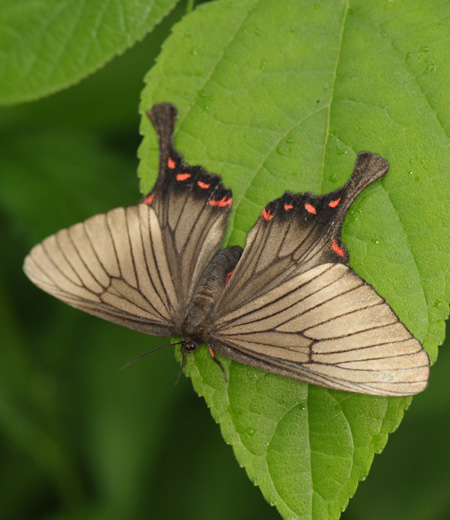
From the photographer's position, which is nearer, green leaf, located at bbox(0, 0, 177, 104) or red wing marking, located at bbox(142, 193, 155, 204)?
green leaf, located at bbox(0, 0, 177, 104)

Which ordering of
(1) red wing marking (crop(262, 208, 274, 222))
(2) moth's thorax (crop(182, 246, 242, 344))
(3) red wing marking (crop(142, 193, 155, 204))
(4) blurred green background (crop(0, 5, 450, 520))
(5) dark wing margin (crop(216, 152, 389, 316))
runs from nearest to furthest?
(5) dark wing margin (crop(216, 152, 389, 316)) → (1) red wing marking (crop(262, 208, 274, 222)) → (2) moth's thorax (crop(182, 246, 242, 344)) → (3) red wing marking (crop(142, 193, 155, 204)) → (4) blurred green background (crop(0, 5, 450, 520))

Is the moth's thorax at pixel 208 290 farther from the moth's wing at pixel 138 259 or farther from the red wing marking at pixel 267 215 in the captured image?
the red wing marking at pixel 267 215

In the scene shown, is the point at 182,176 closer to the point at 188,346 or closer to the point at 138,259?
the point at 138,259

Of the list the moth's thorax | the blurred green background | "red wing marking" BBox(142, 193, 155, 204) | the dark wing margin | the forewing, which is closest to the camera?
the forewing

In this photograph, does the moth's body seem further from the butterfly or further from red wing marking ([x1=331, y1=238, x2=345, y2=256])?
red wing marking ([x1=331, y1=238, x2=345, y2=256])

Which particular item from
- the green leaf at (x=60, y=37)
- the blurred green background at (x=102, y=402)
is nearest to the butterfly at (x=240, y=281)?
the green leaf at (x=60, y=37)

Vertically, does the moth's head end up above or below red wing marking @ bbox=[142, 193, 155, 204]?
below

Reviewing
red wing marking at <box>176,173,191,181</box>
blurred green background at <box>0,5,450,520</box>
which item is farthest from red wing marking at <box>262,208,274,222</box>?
blurred green background at <box>0,5,450,520</box>

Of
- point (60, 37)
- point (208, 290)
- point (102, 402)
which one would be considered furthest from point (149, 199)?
point (102, 402)
